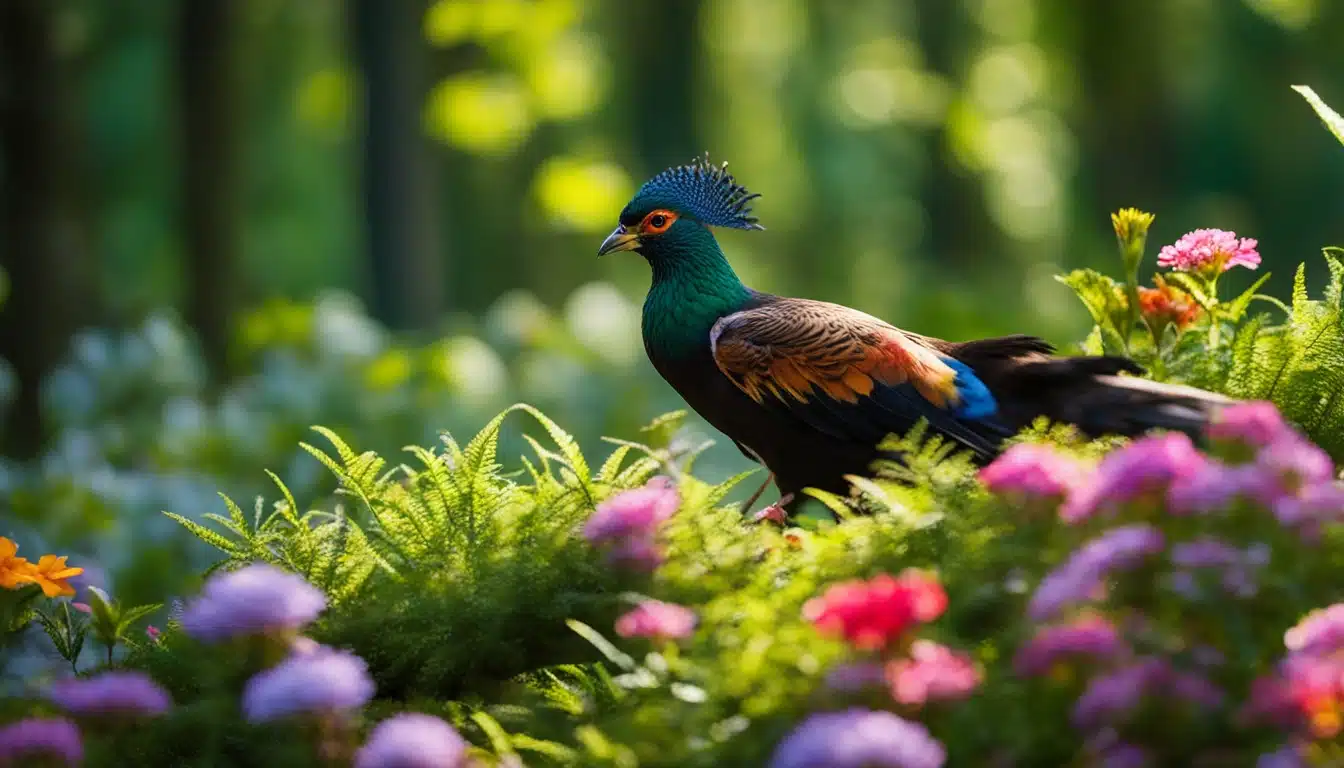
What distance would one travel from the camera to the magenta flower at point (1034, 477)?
223 cm

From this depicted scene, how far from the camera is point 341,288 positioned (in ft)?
62.1

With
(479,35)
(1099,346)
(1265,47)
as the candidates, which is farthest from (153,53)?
(1099,346)

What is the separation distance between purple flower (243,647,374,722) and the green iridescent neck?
165 cm

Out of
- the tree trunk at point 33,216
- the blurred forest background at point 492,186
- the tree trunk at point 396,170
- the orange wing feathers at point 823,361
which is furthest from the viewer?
the tree trunk at point 396,170

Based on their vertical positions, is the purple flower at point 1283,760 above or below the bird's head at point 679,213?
below

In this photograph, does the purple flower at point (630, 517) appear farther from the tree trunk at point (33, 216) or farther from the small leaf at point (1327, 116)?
the tree trunk at point (33, 216)

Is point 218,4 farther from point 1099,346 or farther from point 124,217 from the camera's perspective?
point 124,217

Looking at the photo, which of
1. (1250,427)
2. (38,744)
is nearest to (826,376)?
(1250,427)

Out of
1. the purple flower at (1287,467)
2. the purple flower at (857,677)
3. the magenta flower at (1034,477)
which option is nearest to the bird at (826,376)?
the magenta flower at (1034,477)

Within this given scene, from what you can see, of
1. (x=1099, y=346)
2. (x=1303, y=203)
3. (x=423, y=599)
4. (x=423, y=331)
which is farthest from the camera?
(x=1303, y=203)

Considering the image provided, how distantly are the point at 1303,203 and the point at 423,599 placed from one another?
829 inches

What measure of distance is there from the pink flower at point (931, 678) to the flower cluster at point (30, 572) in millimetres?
1510

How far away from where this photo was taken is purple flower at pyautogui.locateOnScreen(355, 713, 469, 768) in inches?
73.3

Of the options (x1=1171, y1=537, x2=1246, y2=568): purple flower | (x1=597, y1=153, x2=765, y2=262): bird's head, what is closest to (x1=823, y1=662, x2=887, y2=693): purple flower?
(x1=1171, y1=537, x2=1246, y2=568): purple flower
